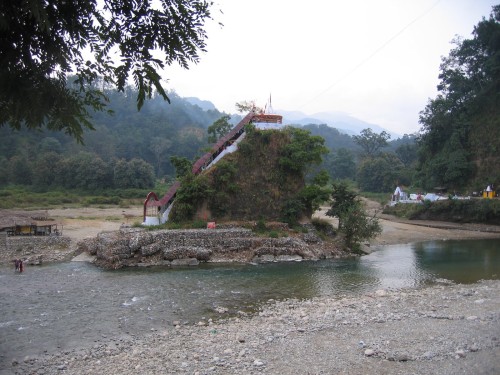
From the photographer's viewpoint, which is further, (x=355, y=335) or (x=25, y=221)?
(x=25, y=221)

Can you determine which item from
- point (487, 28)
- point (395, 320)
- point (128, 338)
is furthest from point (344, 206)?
point (487, 28)

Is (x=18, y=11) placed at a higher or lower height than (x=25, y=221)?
higher

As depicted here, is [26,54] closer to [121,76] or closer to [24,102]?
[24,102]

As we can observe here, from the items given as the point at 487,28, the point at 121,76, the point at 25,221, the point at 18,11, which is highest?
the point at 487,28

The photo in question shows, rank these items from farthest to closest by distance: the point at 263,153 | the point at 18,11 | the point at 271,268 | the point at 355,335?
the point at 263,153, the point at 271,268, the point at 355,335, the point at 18,11

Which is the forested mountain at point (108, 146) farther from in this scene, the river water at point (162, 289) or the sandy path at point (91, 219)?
the river water at point (162, 289)

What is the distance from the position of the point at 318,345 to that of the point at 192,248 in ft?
53.8

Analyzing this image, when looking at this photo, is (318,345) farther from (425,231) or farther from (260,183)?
(425,231)

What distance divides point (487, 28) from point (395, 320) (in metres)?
55.9

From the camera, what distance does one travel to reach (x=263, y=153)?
1318 inches

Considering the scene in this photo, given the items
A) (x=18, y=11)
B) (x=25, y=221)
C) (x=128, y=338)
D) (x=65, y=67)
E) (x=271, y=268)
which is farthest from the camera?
(x=25, y=221)

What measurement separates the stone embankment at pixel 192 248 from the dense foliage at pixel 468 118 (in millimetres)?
34067

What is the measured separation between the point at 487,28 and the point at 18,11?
211ft

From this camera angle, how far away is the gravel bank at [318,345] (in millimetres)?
9594
